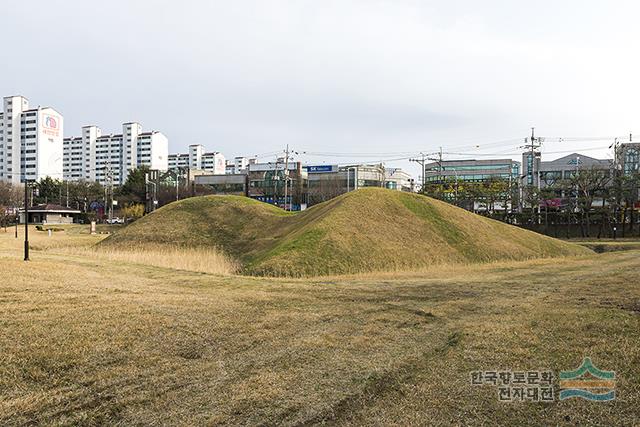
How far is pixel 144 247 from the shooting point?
110 ft

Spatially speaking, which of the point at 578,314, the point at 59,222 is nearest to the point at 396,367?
the point at 578,314

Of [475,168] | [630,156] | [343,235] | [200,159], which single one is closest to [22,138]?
[200,159]

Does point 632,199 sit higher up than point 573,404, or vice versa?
point 632,199

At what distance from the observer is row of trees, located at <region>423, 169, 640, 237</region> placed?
54031 millimetres

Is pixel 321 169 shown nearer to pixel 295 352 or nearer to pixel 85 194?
pixel 85 194

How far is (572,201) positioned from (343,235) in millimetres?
45224

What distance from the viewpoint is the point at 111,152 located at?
16125 centimetres

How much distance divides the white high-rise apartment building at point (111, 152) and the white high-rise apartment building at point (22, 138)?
25448 millimetres

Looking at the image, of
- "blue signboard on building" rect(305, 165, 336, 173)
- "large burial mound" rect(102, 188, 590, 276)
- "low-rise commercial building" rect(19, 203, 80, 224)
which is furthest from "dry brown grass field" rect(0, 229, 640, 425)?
"blue signboard on building" rect(305, 165, 336, 173)

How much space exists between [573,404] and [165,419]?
197 inches

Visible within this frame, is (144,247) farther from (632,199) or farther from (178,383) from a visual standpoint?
(632,199)

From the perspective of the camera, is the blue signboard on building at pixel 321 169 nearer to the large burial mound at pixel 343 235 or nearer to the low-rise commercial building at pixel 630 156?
the low-rise commercial building at pixel 630 156

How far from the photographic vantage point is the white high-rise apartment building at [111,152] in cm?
15975

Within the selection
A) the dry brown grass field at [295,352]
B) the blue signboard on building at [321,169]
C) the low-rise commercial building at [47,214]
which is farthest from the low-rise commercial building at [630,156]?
the low-rise commercial building at [47,214]
